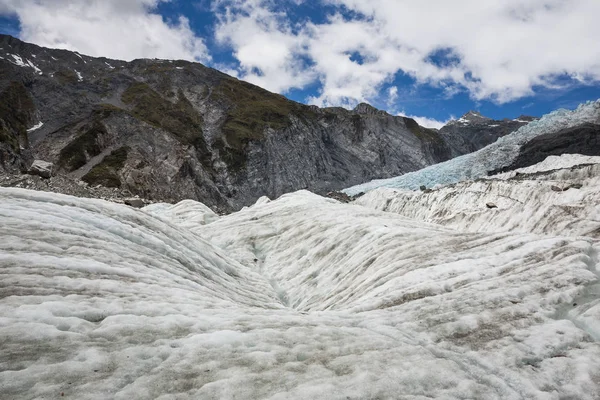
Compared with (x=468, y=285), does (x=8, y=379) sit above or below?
below

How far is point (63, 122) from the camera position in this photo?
133 metres

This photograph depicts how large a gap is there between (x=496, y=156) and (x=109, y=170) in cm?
11412

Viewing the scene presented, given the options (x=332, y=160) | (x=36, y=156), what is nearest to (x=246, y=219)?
(x=36, y=156)

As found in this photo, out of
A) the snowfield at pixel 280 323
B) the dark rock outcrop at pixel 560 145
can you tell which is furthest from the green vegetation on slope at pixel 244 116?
the snowfield at pixel 280 323

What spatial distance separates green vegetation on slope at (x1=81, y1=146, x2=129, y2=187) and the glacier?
7934 cm

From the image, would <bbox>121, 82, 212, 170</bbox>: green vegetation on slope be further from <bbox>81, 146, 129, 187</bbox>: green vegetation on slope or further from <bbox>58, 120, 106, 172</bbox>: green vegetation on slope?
<bbox>81, 146, 129, 187</bbox>: green vegetation on slope

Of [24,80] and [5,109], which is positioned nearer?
[5,109]

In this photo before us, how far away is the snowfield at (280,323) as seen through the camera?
261 inches

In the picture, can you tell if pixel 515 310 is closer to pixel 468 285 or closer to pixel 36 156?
pixel 468 285

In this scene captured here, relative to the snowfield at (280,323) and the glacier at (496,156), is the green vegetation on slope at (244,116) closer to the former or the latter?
the glacier at (496,156)

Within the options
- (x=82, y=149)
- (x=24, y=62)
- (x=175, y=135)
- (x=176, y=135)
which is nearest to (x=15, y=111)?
(x=82, y=149)

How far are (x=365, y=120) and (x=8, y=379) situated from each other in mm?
201096

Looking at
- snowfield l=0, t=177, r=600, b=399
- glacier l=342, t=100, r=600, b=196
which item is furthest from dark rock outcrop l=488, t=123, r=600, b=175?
snowfield l=0, t=177, r=600, b=399

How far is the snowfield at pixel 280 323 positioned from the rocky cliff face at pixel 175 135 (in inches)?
3781
